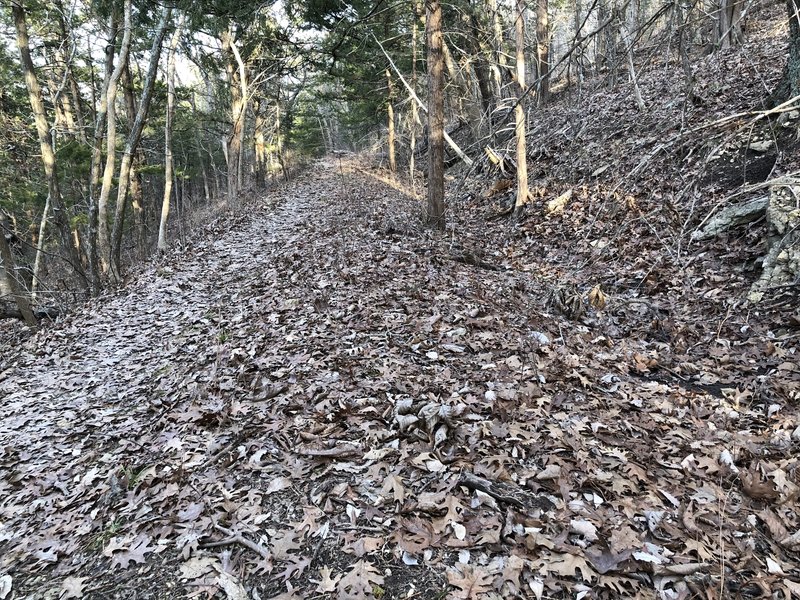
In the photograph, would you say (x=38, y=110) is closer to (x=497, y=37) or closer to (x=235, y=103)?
(x=235, y=103)

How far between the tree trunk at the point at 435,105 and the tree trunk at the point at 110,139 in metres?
6.71

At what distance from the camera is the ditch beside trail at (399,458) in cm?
274

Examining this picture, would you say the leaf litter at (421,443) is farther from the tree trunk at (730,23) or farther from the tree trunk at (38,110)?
the tree trunk at (38,110)

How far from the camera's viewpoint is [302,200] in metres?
19.1

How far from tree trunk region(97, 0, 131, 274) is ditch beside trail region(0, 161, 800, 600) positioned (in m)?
5.01

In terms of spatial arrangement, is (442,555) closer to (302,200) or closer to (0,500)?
(0,500)

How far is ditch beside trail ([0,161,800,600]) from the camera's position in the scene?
8.99 feet

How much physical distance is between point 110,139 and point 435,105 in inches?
301

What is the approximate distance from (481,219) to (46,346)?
1005cm

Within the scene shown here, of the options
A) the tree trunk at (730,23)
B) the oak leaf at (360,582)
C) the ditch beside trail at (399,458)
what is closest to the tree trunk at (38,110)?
the ditch beside trail at (399,458)

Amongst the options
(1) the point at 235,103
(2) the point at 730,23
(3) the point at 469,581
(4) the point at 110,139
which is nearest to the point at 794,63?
(2) the point at 730,23

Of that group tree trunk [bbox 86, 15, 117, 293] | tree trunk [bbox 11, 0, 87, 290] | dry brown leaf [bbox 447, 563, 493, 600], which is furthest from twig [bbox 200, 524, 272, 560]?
tree trunk [bbox 11, 0, 87, 290]

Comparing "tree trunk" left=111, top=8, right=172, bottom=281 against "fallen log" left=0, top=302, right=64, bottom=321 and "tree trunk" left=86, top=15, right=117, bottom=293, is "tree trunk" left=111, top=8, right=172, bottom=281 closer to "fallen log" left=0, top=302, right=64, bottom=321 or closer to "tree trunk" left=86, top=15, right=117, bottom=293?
"tree trunk" left=86, top=15, right=117, bottom=293

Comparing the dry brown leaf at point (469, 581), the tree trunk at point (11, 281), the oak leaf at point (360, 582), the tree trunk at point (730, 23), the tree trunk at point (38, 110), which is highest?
the tree trunk at point (38, 110)
